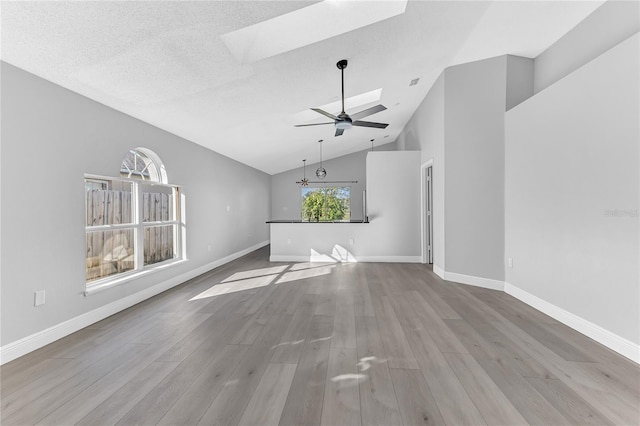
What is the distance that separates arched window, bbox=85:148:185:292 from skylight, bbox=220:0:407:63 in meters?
2.10

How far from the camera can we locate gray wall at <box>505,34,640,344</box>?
2.30 m

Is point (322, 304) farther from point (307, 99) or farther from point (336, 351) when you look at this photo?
point (307, 99)

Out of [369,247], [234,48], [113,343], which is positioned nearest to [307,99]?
[234,48]

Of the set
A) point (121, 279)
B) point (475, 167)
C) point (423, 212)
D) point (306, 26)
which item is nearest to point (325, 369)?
point (121, 279)

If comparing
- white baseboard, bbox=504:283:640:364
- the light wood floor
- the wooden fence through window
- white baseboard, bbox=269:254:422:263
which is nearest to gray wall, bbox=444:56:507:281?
white baseboard, bbox=504:283:640:364

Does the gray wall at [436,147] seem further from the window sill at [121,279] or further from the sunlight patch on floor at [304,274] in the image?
the window sill at [121,279]

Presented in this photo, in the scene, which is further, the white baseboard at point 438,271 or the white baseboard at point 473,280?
the white baseboard at point 438,271

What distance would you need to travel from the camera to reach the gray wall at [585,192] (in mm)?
2303

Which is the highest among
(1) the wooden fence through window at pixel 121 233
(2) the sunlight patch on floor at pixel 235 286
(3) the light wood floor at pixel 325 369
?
(1) the wooden fence through window at pixel 121 233

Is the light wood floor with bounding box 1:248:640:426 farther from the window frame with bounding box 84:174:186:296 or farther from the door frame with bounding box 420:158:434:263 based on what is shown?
the door frame with bounding box 420:158:434:263

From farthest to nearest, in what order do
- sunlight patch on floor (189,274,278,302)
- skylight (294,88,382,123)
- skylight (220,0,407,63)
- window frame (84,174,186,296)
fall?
1. skylight (294,88,382,123)
2. sunlight patch on floor (189,274,278,302)
3. window frame (84,174,186,296)
4. skylight (220,0,407,63)

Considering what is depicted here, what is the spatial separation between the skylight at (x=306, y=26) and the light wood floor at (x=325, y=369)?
280 centimetres

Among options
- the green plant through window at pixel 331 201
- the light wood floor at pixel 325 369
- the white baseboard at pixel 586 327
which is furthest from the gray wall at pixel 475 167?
the green plant through window at pixel 331 201

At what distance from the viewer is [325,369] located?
2086 millimetres
